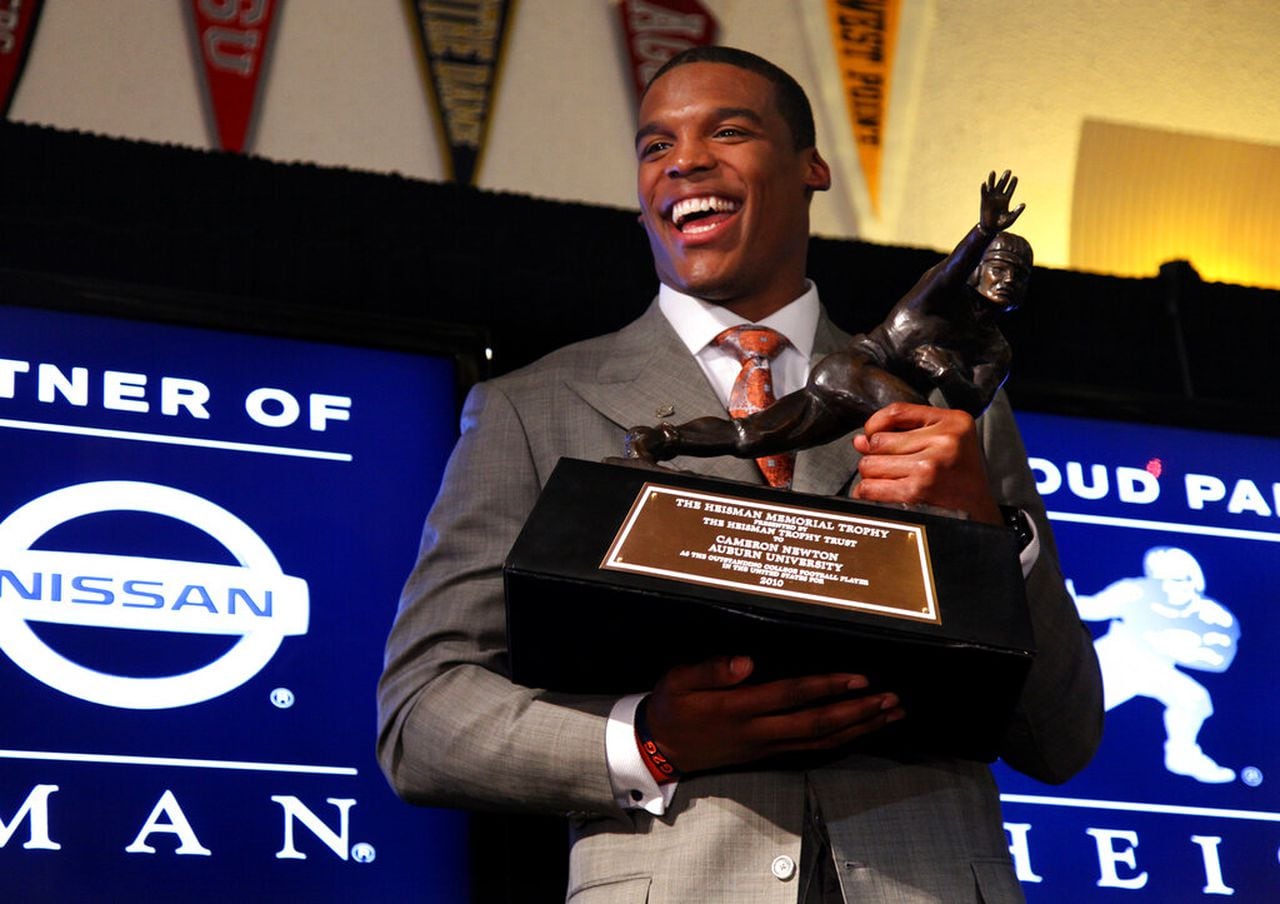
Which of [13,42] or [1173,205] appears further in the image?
[1173,205]

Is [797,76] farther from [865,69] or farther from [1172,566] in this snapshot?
[1172,566]

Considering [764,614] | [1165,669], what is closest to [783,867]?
[764,614]

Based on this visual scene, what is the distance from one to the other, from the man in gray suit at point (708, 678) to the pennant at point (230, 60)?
125cm

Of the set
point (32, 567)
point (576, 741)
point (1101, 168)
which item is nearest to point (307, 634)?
point (32, 567)

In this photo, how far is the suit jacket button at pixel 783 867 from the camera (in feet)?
5.57

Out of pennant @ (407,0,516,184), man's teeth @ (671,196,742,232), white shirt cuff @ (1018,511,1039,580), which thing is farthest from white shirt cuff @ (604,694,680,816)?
pennant @ (407,0,516,184)

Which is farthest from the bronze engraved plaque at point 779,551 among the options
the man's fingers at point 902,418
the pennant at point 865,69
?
the pennant at point 865,69

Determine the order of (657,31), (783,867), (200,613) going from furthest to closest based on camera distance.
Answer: (657,31), (200,613), (783,867)

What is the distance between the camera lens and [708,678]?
5.29 feet

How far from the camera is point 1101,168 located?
3666mm

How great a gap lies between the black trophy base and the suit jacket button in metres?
0.15

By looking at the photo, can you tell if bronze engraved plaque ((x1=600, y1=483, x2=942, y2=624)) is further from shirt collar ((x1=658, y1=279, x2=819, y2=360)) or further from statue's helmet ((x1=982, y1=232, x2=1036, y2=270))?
shirt collar ((x1=658, y1=279, x2=819, y2=360))

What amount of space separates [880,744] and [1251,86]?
2487mm

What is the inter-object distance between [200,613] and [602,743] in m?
0.89
